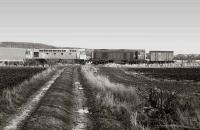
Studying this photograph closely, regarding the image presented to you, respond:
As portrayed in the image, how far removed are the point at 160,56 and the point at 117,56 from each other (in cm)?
1381

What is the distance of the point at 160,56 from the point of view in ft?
304

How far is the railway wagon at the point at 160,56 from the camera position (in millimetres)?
92188

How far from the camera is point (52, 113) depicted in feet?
49.5

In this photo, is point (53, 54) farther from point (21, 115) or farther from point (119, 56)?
point (21, 115)

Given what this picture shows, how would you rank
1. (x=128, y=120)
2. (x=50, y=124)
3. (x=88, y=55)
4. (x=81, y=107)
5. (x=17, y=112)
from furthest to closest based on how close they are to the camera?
(x=88, y=55) → (x=81, y=107) → (x=17, y=112) → (x=128, y=120) → (x=50, y=124)

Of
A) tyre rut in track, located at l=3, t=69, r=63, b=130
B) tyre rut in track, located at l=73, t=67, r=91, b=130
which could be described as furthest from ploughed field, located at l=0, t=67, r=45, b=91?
tyre rut in track, located at l=73, t=67, r=91, b=130

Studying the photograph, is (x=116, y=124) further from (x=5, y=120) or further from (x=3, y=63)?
(x=3, y=63)

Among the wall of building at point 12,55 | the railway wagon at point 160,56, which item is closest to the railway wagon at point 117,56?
the railway wagon at point 160,56

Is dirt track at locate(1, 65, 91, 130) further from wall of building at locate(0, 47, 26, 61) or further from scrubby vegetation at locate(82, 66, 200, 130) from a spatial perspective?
wall of building at locate(0, 47, 26, 61)

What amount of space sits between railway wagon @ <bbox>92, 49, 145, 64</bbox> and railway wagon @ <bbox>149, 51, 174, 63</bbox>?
19.9ft

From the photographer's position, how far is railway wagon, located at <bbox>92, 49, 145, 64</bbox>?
3388 inches

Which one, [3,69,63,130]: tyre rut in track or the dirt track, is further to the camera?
[3,69,63,130]: tyre rut in track

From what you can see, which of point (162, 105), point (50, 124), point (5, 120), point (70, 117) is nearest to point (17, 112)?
point (5, 120)

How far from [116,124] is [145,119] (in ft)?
5.16
